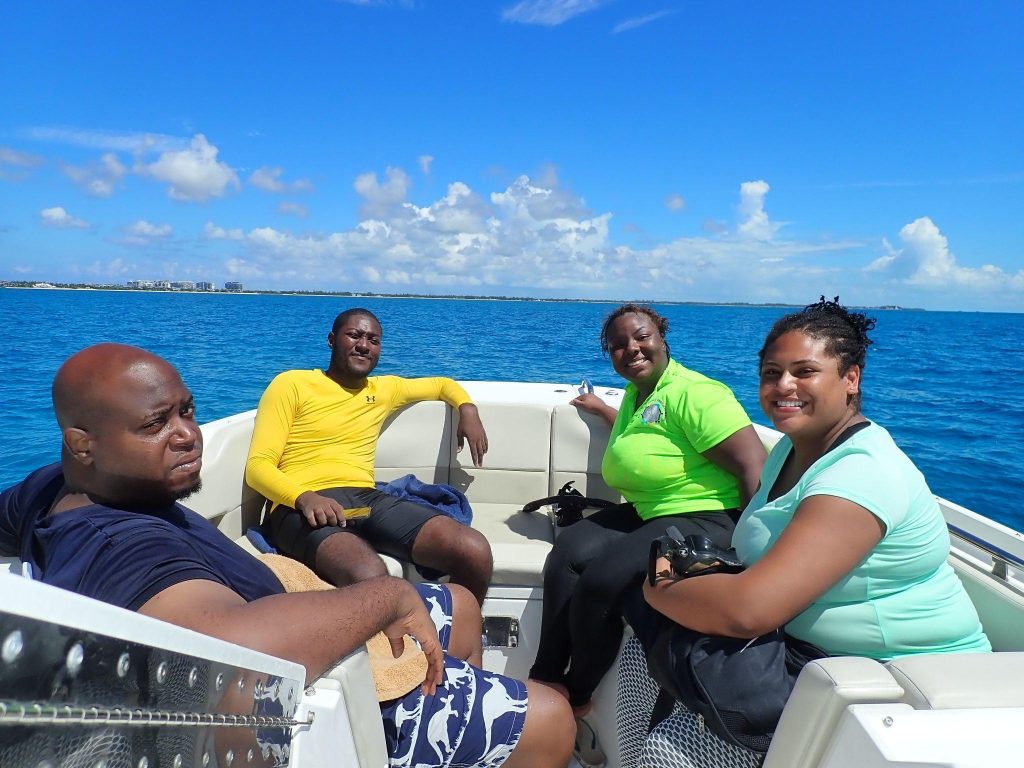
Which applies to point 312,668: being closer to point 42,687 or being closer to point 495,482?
point 42,687

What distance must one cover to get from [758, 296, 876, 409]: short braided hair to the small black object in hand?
19.4 inches

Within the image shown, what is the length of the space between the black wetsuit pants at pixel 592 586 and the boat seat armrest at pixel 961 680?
2.85 feet

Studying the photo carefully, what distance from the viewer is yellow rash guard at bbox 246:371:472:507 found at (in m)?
2.59

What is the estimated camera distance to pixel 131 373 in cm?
124

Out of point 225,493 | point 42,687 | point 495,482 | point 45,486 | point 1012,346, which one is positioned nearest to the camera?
point 42,687

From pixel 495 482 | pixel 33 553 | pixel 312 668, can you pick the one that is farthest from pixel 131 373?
pixel 495 482

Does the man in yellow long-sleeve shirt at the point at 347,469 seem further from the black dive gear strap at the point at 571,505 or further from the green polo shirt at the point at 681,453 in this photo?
the green polo shirt at the point at 681,453

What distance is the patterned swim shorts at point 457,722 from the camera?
1.39 metres

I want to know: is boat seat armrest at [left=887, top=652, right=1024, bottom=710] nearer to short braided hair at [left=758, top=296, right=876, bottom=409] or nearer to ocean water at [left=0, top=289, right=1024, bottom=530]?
short braided hair at [left=758, top=296, right=876, bottom=409]

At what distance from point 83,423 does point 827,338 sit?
157cm

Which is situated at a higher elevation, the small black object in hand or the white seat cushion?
the small black object in hand

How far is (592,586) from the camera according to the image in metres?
1.92

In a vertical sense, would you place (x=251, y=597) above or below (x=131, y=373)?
below

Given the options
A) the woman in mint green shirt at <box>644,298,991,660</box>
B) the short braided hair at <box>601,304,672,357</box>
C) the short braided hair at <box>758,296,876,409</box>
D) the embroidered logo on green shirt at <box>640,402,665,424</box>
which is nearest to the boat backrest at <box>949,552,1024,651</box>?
the woman in mint green shirt at <box>644,298,991,660</box>
